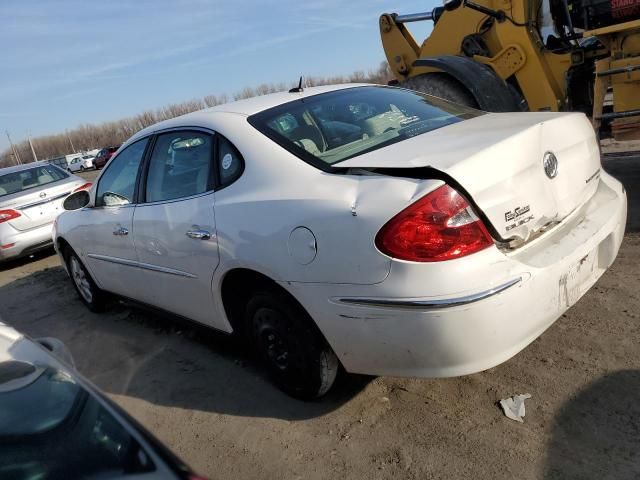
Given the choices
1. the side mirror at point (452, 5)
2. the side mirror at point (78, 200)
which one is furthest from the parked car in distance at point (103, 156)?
the side mirror at point (78, 200)

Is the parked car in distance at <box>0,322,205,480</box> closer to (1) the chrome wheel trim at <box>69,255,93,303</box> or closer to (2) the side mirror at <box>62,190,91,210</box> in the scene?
(2) the side mirror at <box>62,190,91,210</box>

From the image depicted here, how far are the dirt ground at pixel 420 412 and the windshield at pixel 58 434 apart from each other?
1.26 meters

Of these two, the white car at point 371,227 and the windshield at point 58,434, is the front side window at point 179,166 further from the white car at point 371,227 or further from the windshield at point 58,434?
the windshield at point 58,434

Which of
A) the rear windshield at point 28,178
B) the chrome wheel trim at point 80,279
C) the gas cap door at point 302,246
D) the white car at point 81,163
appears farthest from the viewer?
the white car at point 81,163

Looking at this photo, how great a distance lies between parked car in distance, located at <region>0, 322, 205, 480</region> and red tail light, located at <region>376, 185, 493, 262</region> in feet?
3.97

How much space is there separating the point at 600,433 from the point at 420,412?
31.3 inches

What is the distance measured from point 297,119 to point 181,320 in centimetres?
155

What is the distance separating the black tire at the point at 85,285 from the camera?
16.2ft

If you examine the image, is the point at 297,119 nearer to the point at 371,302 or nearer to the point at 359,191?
the point at 359,191

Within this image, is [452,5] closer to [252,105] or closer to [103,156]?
[252,105]

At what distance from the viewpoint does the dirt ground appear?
7.73 ft

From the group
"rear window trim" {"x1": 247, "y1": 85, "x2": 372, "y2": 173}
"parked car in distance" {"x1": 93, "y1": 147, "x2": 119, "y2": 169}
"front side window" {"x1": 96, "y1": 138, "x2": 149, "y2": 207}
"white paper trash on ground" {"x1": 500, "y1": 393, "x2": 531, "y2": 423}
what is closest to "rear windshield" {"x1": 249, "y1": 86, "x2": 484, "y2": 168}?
"rear window trim" {"x1": 247, "y1": 85, "x2": 372, "y2": 173}

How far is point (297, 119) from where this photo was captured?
3076 mm

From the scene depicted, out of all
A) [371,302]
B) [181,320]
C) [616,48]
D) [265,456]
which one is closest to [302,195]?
[371,302]
